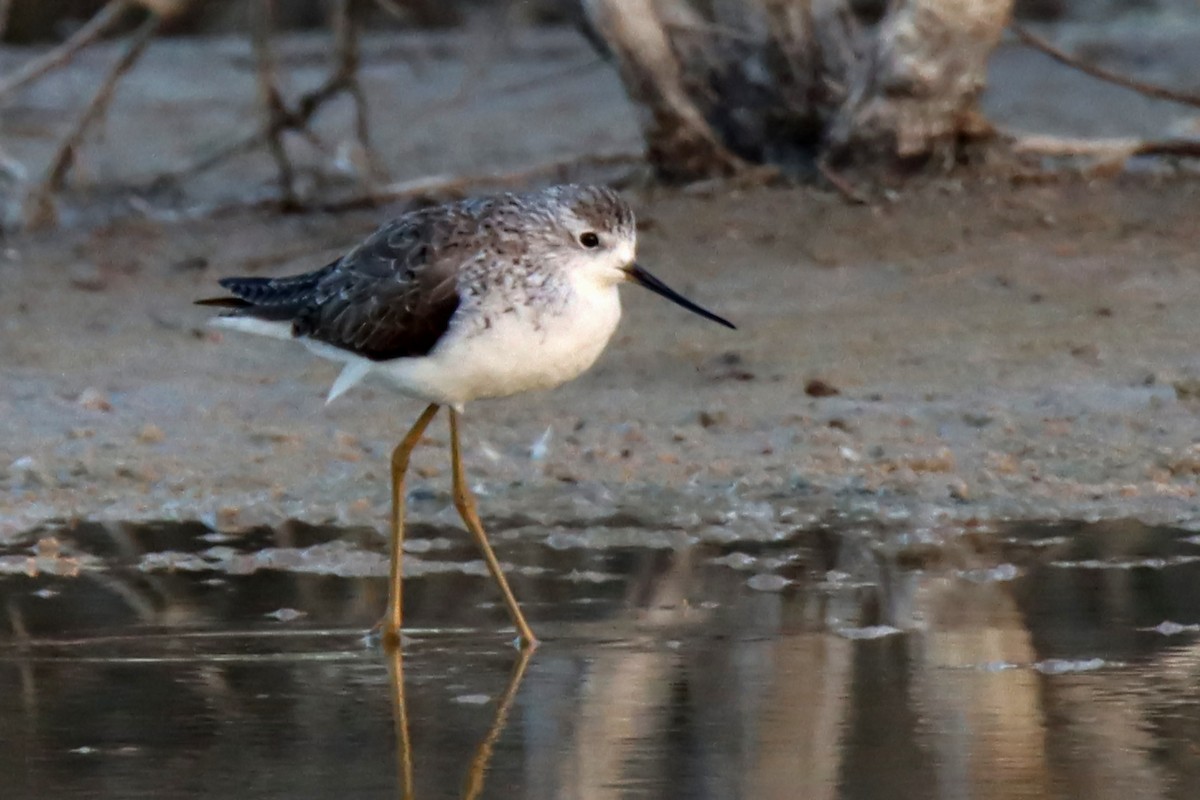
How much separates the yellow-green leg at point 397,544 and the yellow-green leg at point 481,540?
0.12 metres

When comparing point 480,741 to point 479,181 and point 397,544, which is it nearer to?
point 397,544

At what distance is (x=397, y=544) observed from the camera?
5609 mm

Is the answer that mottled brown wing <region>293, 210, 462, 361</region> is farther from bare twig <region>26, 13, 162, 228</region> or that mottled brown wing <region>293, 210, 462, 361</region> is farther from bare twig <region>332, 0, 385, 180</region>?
bare twig <region>332, 0, 385, 180</region>

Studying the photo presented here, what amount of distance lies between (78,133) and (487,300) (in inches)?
233

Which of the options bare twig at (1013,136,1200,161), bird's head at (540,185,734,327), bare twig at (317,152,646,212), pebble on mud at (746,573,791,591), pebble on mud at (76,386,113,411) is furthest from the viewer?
bare twig at (317,152,646,212)

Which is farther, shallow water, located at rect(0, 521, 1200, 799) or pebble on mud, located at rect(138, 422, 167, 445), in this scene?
pebble on mud, located at rect(138, 422, 167, 445)

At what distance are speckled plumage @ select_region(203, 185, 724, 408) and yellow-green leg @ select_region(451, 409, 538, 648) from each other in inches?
14.7

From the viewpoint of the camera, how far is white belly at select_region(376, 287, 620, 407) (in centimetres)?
529

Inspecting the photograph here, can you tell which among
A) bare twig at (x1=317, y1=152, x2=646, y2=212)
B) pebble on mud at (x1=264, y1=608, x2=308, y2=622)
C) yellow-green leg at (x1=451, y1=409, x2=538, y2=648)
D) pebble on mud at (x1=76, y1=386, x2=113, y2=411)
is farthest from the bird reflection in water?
bare twig at (x1=317, y1=152, x2=646, y2=212)

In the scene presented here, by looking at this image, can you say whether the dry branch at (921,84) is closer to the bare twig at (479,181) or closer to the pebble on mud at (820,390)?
the bare twig at (479,181)

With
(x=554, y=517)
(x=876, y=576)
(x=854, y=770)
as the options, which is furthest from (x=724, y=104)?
(x=854, y=770)

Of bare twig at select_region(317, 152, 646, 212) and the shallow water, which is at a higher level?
bare twig at select_region(317, 152, 646, 212)

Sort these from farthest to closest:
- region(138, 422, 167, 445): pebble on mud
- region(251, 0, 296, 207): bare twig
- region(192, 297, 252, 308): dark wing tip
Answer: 1. region(251, 0, 296, 207): bare twig
2. region(138, 422, 167, 445): pebble on mud
3. region(192, 297, 252, 308): dark wing tip

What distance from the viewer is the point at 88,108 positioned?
1067cm
